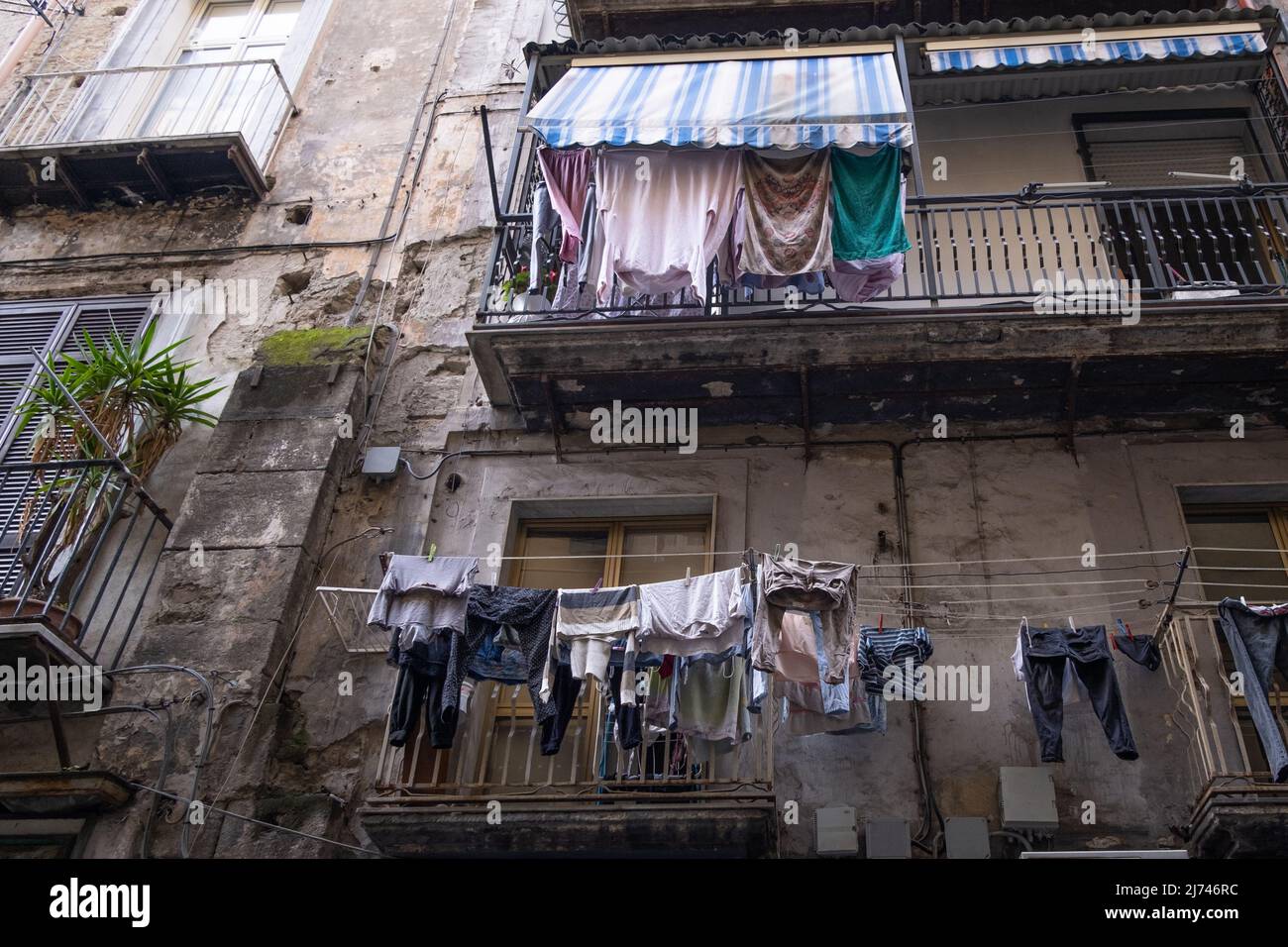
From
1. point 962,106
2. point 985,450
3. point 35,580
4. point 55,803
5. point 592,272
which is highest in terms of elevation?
point 962,106

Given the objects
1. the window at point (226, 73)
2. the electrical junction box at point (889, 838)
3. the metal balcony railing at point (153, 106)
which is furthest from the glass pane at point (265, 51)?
the electrical junction box at point (889, 838)

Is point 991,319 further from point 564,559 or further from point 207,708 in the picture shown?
point 207,708

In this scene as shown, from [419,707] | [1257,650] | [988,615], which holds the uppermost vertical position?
[988,615]

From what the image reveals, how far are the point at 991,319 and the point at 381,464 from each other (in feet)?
12.7

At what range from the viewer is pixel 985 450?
7727 mm

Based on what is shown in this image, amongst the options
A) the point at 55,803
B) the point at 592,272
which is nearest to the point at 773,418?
the point at 592,272

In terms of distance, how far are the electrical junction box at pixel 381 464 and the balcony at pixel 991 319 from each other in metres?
0.78

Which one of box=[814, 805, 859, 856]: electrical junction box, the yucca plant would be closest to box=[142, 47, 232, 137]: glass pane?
the yucca plant

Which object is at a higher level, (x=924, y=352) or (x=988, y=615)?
(x=924, y=352)

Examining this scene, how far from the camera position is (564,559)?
7.77 metres

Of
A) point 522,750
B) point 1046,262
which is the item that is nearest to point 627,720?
point 522,750

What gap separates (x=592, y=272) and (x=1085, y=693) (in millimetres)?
3719

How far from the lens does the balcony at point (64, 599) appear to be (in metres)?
6.52

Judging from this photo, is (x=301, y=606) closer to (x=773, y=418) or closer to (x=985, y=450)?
(x=773, y=418)
